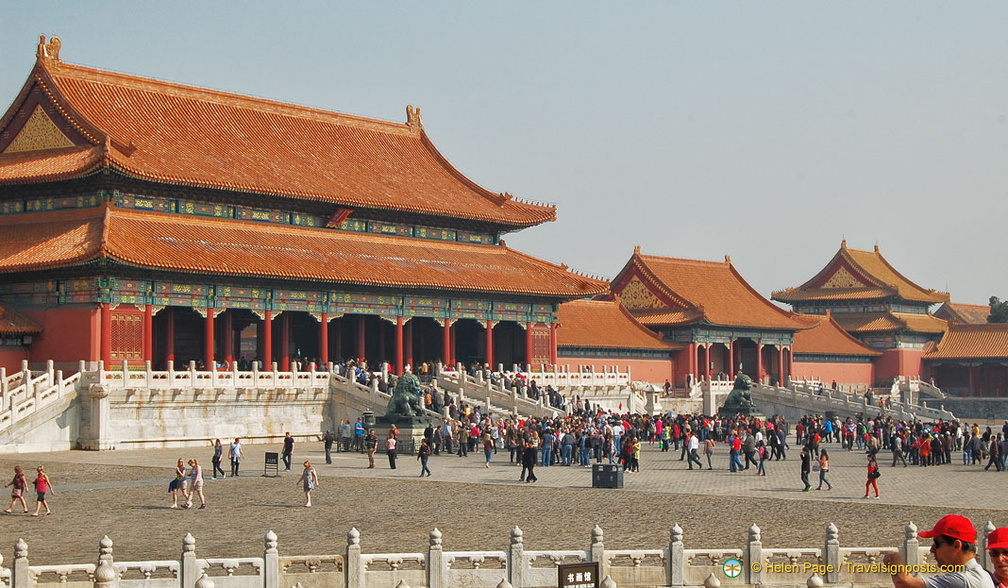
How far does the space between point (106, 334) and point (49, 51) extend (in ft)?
42.8

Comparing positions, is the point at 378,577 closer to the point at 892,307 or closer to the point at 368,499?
the point at 368,499

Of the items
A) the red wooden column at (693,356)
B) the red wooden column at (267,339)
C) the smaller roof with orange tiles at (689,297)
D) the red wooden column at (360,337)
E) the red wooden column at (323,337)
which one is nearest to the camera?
the red wooden column at (267,339)

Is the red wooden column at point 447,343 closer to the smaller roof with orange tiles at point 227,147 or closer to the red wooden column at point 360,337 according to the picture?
the red wooden column at point 360,337

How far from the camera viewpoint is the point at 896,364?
313 feet

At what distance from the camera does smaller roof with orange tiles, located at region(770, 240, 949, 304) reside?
328 ft

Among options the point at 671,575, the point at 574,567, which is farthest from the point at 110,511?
the point at 574,567

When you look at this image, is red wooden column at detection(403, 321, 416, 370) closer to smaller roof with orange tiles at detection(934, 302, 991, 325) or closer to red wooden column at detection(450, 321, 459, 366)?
red wooden column at detection(450, 321, 459, 366)

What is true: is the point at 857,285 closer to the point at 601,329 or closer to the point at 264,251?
the point at 601,329

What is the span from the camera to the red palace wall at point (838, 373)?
89.8m

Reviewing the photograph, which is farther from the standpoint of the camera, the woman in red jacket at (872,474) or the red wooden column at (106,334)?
the red wooden column at (106,334)

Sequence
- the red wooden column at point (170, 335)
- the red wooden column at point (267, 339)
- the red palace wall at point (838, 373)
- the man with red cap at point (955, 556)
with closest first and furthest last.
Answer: the man with red cap at point (955, 556), the red wooden column at point (170, 335), the red wooden column at point (267, 339), the red palace wall at point (838, 373)

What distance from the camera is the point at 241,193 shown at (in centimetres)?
5806

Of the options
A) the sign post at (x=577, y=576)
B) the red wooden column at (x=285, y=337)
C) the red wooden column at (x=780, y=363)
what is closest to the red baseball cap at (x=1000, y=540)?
the sign post at (x=577, y=576)

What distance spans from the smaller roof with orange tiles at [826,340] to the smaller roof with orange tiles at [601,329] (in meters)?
12.0
